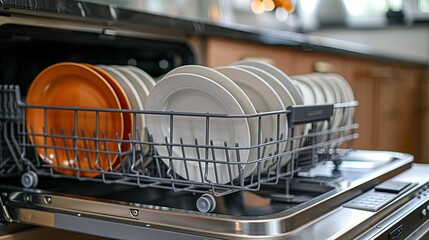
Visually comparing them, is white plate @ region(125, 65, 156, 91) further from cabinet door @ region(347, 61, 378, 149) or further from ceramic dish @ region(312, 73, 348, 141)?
cabinet door @ region(347, 61, 378, 149)

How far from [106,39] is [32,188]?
15.9 inches

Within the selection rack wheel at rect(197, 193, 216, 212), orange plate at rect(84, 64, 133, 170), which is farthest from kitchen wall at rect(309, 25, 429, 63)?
rack wheel at rect(197, 193, 216, 212)

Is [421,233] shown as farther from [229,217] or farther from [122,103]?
[122,103]

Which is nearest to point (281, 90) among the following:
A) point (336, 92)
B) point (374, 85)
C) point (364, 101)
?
point (336, 92)

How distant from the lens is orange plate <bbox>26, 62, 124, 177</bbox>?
2.66ft

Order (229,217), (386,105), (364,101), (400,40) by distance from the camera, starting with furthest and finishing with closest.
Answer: (400,40), (386,105), (364,101), (229,217)

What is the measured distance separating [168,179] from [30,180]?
247mm

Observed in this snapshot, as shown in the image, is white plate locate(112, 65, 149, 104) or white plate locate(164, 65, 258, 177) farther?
white plate locate(112, 65, 149, 104)

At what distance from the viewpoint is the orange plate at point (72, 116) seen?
2.66 feet

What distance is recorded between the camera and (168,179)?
0.67 m

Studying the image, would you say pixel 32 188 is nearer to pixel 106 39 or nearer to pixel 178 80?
pixel 178 80

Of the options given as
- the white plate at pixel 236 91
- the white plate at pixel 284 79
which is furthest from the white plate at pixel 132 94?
the white plate at pixel 284 79

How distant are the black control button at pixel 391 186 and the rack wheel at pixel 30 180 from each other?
20.4 inches

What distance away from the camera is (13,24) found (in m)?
0.89
